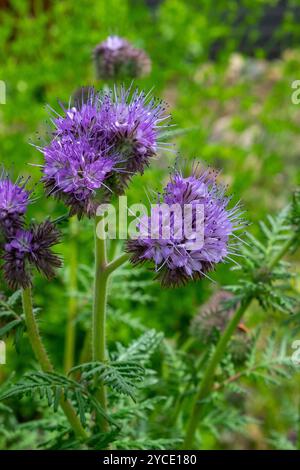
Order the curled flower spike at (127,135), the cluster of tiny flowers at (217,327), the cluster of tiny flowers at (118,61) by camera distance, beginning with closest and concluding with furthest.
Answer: the curled flower spike at (127,135) < the cluster of tiny flowers at (217,327) < the cluster of tiny flowers at (118,61)

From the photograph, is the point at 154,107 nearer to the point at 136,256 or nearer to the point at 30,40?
the point at 136,256

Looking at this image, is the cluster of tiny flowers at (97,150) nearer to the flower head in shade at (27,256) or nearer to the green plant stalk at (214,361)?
the flower head in shade at (27,256)

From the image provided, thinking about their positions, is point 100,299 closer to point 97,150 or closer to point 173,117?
point 97,150

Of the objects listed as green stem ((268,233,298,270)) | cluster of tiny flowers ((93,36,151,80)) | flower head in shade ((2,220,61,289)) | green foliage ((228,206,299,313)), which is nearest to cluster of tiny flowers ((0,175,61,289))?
flower head in shade ((2,220,61,289))

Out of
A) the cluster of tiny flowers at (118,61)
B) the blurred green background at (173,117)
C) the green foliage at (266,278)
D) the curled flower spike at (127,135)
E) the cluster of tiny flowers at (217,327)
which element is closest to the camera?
the curled flower spike at (127,135)

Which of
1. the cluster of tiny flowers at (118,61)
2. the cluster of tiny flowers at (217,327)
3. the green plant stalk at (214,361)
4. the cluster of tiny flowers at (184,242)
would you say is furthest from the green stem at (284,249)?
the cluster of tiny flowers at (118,61)

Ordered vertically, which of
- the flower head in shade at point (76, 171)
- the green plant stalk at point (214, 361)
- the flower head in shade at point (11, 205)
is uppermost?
the flower head in shade at point (76, 171)
